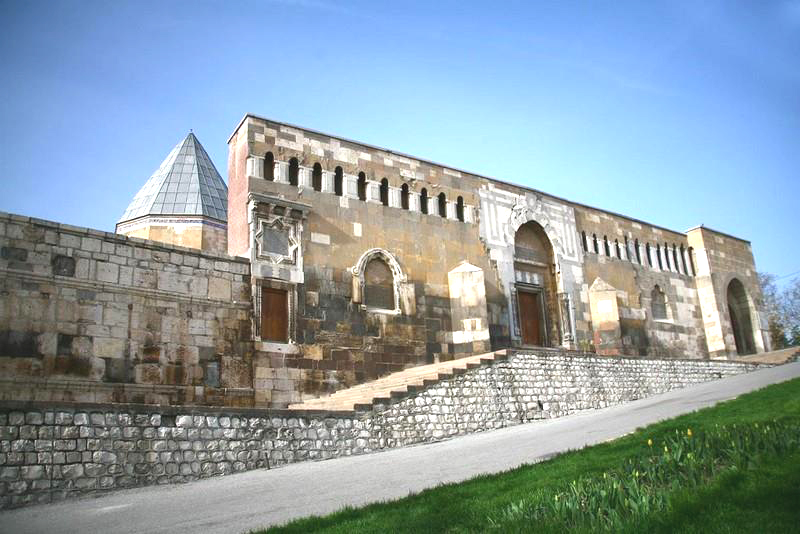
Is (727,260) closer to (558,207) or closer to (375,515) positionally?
(558,207)

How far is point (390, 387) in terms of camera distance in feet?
54.5

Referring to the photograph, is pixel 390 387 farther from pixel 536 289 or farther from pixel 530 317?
pixel 536 289

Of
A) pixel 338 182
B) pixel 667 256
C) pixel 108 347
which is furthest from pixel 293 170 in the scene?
pixel 667 256

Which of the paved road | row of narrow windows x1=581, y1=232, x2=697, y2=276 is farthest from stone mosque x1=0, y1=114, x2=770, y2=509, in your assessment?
the paved road

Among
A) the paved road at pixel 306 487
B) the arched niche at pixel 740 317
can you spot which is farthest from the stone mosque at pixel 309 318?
the arched niche at pixel 740 317

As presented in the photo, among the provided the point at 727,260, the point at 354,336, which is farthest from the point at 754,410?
the point at 727,260

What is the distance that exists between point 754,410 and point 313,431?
797 cm

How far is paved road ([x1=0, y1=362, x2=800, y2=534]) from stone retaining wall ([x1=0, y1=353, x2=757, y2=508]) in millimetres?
447

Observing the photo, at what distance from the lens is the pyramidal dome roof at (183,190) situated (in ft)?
79.4

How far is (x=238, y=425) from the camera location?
12.5m

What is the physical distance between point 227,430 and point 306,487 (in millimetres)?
2982

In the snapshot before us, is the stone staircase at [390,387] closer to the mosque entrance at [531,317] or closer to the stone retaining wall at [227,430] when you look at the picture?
the stone retaining wall at [227,430]

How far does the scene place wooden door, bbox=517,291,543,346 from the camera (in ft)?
77.4

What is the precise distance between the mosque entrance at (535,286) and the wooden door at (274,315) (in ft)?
28.7
